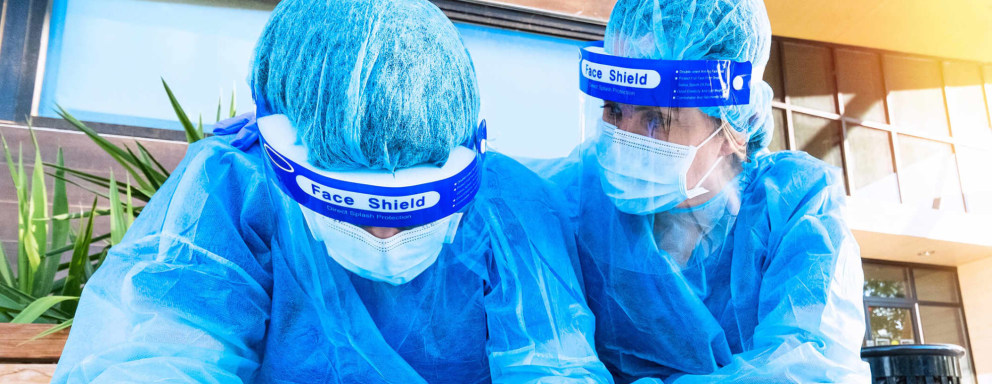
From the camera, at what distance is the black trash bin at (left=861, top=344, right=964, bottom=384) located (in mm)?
2232

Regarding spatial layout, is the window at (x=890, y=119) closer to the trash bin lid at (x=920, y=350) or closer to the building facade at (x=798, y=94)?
the building facade at (x=798, y=94)

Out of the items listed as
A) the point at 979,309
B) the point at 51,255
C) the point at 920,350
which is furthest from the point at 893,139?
the point at 51,255

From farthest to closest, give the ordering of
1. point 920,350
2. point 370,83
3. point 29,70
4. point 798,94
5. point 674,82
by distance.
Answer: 1. point 798,94
2. point 29,70
3. point 920,350
4. point 674,82
5. point 370,83

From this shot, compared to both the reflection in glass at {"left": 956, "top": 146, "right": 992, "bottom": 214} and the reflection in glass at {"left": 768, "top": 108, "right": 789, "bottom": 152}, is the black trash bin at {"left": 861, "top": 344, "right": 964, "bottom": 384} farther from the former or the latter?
the reflection in glass at {"left": 956, "top": 146, "right": 992, "bottom": 214}

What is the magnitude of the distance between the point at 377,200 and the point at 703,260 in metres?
0.69

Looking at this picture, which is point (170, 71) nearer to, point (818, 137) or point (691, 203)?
point (691, 203)

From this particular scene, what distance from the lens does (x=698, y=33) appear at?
55.9 inches

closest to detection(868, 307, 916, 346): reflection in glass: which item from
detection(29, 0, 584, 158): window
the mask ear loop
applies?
detection(29, 0, 584, 158): window

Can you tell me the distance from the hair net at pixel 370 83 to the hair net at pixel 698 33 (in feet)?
1.35

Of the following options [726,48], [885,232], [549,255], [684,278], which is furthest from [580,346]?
[885,232]

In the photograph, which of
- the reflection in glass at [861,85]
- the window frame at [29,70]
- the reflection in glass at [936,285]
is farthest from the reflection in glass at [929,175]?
the window frame at [29,70]

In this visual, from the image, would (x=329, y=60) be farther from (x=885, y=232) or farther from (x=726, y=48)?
(x=885, y=232)

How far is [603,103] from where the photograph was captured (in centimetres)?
151

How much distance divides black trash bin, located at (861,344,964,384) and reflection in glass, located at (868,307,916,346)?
17.4ft
